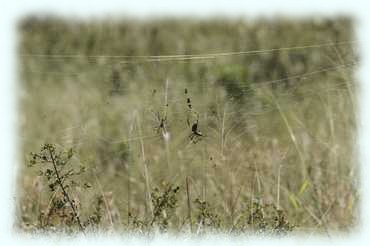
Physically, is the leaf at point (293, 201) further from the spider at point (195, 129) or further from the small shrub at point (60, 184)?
the small shrub at point (60, 184)

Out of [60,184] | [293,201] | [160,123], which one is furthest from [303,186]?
[60,184]

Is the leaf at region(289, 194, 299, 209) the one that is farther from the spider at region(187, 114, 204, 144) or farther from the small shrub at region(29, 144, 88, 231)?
the small shrub at region(29, 144, 88, 231)

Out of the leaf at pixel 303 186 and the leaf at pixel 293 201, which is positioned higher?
the leaf at pixel 303 186

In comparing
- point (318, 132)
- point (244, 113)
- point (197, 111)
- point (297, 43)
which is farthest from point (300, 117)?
point (297, 43)

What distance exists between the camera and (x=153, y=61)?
3.09 meters

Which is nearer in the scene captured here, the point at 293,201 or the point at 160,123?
the point at 160,123

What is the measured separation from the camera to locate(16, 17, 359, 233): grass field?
7.93ft

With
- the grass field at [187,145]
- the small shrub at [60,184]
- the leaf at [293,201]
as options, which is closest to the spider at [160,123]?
the grass field at [187,145]

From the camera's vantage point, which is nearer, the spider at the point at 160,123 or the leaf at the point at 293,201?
the spider at the point at 160,123

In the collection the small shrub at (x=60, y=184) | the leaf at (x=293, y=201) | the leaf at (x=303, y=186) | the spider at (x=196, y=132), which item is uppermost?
the spider at (x=196, y=132)

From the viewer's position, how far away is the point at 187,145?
2555mm

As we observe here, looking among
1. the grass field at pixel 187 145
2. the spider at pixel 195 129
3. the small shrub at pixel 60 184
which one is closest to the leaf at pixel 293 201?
the grass field at pixel 187 145

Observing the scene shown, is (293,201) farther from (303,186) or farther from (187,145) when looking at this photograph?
(187,145)

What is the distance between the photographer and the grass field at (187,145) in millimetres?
2418
